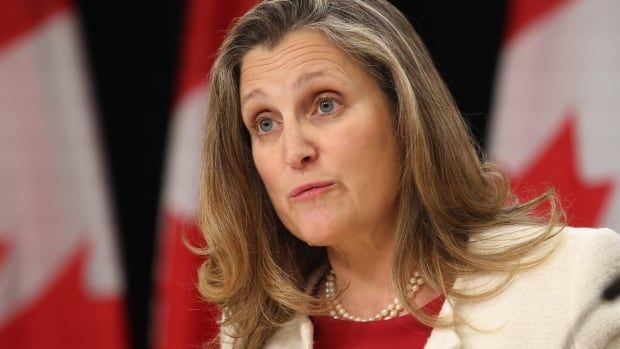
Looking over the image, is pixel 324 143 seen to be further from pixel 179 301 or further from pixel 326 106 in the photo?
pixel 179 301

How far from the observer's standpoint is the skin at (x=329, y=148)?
1.93m

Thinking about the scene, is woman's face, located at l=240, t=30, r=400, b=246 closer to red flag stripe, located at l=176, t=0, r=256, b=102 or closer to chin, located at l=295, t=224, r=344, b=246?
chin, located at l=295, t=224, r=344, b=246

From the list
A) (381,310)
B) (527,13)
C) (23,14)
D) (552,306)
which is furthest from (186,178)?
(552,306)

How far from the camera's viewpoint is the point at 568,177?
3.47 m

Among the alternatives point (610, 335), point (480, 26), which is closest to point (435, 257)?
point (610, 335)

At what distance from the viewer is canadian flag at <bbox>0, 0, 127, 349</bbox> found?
3.87 meters

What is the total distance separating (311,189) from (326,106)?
17 cm

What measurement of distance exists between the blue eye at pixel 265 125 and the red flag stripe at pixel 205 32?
1722mm

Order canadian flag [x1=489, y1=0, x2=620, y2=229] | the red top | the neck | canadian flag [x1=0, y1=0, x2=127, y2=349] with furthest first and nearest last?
canadian flag [x1=0, y1=0, x2=127, y2=349] < canadian flag [x1=489, y1=0, x2=620, y2=229] < the neck < the red top

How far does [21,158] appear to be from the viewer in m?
3.85

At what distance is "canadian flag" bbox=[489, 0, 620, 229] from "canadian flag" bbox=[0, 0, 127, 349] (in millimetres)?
1629

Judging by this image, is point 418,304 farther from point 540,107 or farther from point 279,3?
point 540,107

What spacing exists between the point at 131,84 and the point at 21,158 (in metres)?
0.55

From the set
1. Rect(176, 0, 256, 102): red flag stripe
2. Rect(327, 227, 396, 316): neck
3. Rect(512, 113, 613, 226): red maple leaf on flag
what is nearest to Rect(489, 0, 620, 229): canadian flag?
Rect(512, 113, 613, 226): red maple leaf on flag
